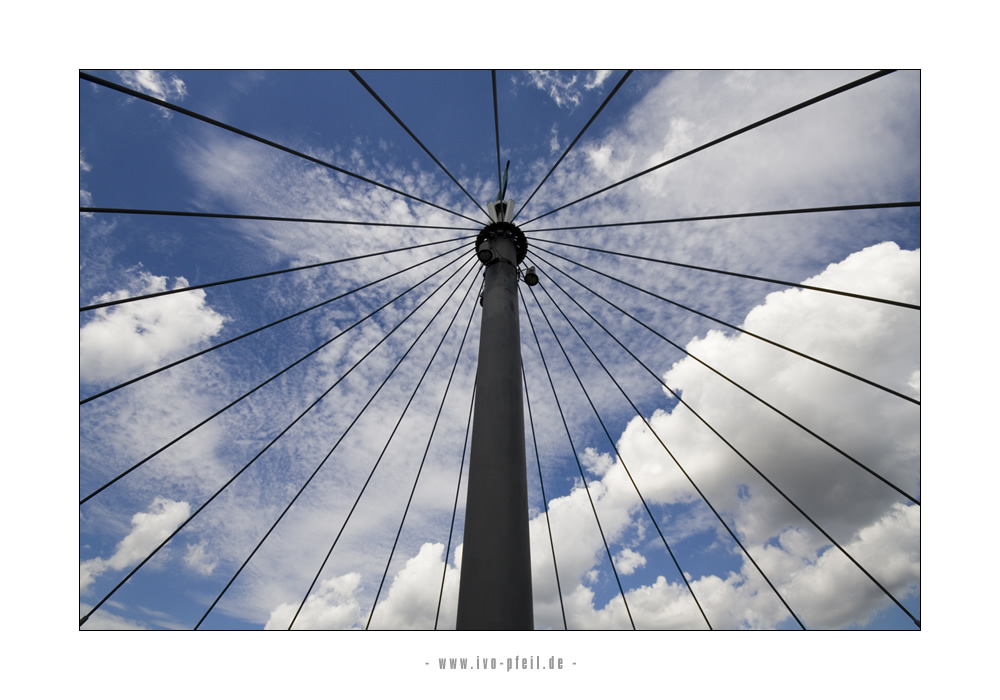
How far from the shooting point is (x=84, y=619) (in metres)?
8.59

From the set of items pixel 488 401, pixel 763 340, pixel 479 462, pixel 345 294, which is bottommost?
pixel 479 462

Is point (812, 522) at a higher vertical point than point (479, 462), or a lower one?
higher

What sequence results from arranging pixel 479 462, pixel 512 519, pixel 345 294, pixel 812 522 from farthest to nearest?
pixel 345 294 → pixel 812 522 → pixel 479 462 → pixel 512 519

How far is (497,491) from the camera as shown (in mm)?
6309

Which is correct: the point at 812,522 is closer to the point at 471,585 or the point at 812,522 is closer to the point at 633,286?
the point at 633,286

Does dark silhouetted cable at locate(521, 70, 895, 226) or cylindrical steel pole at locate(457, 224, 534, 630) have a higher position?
dark silhouetted cable at locate(521, 70, 895, 226)

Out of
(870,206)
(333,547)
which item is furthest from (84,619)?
(870,206)

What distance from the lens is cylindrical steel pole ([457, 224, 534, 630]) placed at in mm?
5633

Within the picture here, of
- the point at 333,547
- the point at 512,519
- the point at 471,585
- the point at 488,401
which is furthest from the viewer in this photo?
the point at 333,547

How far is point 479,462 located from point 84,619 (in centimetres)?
761

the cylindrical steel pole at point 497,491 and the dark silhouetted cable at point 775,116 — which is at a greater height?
the dark silhouetted cable at point 775,116

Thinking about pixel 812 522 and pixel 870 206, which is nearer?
pixel 870 206

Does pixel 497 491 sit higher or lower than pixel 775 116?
lower

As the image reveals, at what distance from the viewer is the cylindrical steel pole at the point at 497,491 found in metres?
5.63
